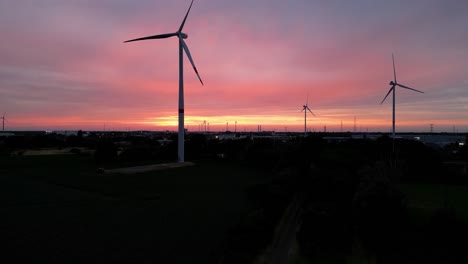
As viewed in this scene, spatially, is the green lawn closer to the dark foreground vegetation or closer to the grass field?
the dark foreground vegetation

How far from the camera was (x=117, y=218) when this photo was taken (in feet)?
59.5

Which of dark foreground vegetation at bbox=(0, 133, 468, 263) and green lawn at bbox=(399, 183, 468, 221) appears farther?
green lawn at bbox=(399, 183, 468, 221)

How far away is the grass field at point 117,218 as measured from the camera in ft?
43.5

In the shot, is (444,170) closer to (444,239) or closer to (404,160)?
(404,160)

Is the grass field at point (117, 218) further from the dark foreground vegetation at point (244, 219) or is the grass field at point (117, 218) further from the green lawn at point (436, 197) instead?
the green lawn at point (436, 197)

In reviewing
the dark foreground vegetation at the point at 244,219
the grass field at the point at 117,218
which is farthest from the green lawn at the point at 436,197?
the grass field at the point at 117,218

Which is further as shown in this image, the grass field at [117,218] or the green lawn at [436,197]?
the green lawn at [436,197]

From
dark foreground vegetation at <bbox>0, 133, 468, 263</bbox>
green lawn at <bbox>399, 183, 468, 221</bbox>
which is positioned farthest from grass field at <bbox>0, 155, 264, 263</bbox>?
green lawn at <bbox>399, 183, 468, 221</bbox>

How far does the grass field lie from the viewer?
13250 millimetres

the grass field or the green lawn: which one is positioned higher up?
the green lawn

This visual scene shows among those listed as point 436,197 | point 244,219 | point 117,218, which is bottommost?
point 117,218

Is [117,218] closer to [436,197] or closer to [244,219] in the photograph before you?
[244,219]

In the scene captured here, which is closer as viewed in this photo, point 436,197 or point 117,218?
point 117,218

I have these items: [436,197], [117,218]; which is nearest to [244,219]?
[117,218]
